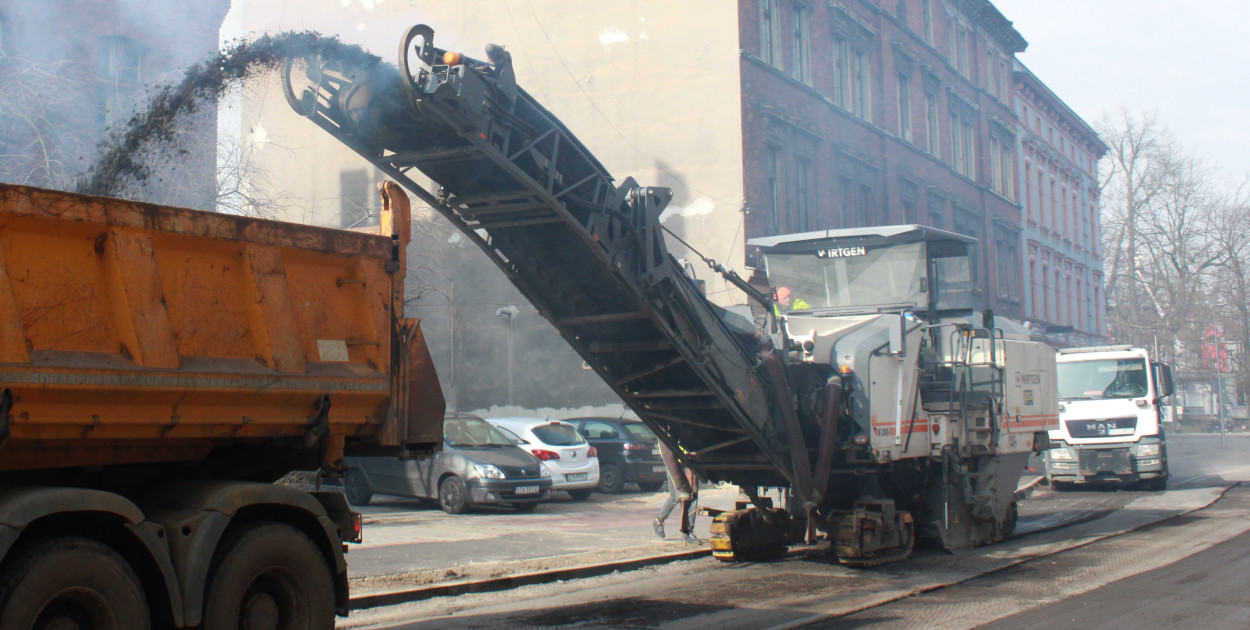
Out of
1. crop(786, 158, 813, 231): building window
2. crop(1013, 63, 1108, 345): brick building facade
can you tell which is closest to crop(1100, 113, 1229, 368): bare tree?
crop(1013, 63, 1108, 345): brick building facade

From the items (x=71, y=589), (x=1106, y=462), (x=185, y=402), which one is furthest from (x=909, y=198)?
(x=71, y=589)

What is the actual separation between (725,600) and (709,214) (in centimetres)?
1660

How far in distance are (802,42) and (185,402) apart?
24.7 metres

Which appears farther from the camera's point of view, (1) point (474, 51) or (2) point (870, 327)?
(1) point (474, 51)

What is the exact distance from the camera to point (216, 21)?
14.0 meters

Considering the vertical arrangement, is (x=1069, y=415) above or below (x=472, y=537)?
above

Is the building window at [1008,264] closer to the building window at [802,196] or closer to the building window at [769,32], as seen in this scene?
the building window at [802,196]

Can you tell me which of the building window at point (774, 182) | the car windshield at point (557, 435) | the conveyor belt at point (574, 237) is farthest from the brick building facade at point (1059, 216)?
the conveyor belt at point (574, 237)

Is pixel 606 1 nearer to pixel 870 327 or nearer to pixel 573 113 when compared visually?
pixel 573 113

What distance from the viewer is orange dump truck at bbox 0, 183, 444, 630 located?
190 inches

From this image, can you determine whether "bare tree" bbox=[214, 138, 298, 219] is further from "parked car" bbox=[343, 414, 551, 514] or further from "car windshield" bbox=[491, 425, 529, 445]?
"car windshield" bbox=[491, 425, 529, 445]

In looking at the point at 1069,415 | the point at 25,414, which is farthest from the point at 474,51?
the point at 25,414

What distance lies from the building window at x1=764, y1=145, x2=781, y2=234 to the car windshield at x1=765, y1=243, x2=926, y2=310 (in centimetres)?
1287

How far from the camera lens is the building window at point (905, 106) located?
112 ft
